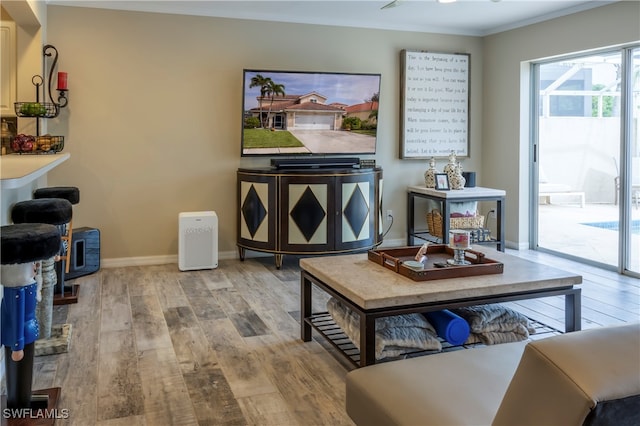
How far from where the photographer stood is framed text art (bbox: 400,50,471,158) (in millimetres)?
6227

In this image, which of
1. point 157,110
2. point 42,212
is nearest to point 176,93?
point 157,110

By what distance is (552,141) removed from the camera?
19.5 ft

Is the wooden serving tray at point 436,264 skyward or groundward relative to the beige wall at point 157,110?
groundward

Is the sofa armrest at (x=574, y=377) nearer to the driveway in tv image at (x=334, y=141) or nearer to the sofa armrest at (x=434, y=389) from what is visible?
the sofa armrest at (x=434, y=389)

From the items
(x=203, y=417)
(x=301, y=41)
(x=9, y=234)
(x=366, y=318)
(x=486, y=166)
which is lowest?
(x=203, y=417)

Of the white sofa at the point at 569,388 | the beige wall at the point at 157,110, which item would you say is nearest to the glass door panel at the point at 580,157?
the beige wall at the point at 157,110

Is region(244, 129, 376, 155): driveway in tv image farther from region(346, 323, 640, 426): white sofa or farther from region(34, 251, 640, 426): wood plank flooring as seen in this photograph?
region(346, 323, 640, 426): white sofa

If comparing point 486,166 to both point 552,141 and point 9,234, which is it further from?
point 9,234

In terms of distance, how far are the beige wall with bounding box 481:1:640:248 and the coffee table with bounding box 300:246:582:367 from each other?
3.16 metres

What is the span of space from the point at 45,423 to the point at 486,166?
5.52 meters

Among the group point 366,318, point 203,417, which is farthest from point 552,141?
point 203,417

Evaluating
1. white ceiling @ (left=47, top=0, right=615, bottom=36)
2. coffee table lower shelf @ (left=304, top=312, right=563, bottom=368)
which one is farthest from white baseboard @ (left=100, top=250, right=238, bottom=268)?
coffee table lower shelf @ (left=304, top=312, right=563, bottom=368)

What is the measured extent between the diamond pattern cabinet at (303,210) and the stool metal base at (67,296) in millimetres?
1642

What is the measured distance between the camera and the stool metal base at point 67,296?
4078mm
